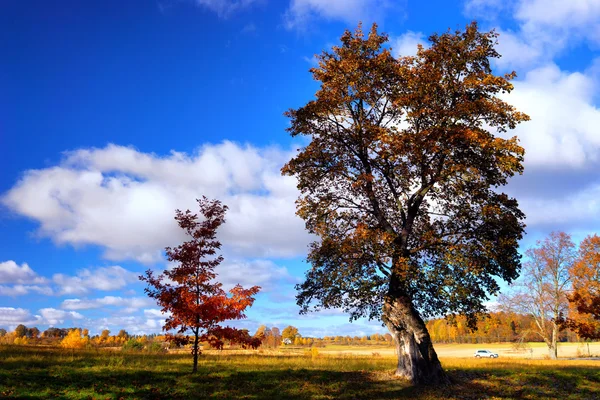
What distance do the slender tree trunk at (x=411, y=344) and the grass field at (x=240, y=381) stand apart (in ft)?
2.21

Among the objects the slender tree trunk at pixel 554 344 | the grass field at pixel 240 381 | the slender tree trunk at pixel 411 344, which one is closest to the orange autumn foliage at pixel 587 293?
the grass field at pixel 240 381

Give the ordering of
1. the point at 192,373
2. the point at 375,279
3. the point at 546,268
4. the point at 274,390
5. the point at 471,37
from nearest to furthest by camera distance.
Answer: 1. the point at 274,390
2. the point at 192,373
3. the point at 375,279
4. the point at 471,37
5. the point at 546,268

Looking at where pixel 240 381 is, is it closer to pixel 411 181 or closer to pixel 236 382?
pixel 236 382

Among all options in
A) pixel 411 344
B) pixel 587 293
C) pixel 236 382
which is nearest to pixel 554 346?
pixel 587 293

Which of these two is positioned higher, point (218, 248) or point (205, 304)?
point (218, 248)

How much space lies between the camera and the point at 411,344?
20375 mm

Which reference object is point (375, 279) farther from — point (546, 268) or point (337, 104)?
point (546, 268)

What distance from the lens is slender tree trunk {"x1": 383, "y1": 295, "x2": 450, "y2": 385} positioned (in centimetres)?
2000

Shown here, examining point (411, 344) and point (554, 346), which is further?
point (554, 346)

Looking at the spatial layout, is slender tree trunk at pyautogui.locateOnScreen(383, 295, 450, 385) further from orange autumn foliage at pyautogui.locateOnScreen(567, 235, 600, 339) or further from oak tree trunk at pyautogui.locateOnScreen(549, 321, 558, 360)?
oak tree trunk at pyautogui.locateOnScreen(549, 321, 558, 360)

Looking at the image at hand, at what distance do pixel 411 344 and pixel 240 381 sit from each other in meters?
8.08

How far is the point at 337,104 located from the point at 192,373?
14.6 meters

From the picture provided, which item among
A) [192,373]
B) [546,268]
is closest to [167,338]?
[192,373]

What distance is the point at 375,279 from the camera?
67.7 ft
